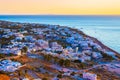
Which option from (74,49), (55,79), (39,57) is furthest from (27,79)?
(74,49)

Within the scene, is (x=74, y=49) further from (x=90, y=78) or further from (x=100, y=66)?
(x=90, y=78)

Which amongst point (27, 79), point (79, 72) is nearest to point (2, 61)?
point (27, 79)

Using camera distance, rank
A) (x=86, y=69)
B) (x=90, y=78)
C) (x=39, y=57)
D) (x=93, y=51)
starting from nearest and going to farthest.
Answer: (x=90, y=78) → (x=86, y=69) → (x=39, y=57) → (x=93, y=51)

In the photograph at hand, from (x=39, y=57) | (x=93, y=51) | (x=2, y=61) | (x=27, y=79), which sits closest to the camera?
(x=27, y=79)

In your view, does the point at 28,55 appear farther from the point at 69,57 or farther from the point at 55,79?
the point at 55,79

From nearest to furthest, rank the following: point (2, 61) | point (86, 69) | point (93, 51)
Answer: point (2, 61) < point (86, 69) < point (93, 51)

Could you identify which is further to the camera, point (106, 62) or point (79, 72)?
point (106, 62)

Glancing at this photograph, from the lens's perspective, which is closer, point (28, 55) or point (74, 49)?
point (28, 55)
